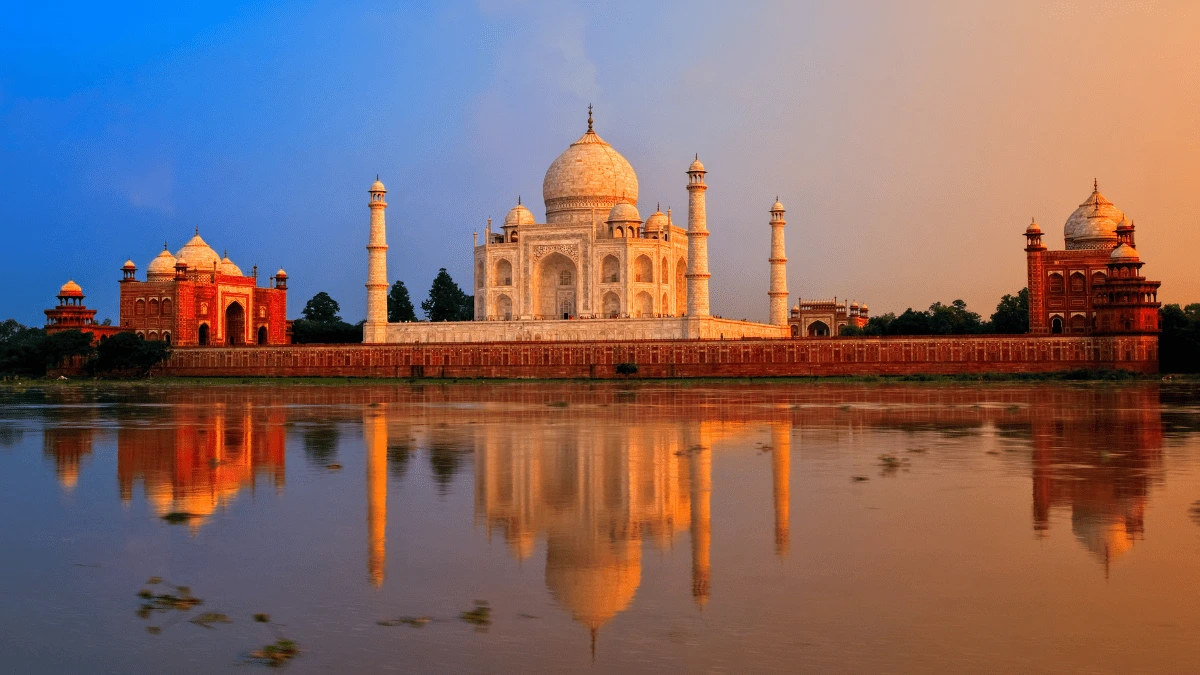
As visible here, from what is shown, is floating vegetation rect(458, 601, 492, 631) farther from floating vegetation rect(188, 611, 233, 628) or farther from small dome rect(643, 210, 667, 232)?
small dome rect(643, 210, 667, 232)

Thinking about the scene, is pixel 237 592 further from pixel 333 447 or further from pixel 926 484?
pixel 333 447

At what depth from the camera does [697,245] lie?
158 feet

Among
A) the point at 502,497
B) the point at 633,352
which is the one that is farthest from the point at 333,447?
the point at 633,352

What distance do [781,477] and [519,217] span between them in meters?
43.7

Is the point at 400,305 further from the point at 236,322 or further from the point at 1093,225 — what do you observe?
the point at 1093,225

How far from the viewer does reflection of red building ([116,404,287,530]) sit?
11.5 metres

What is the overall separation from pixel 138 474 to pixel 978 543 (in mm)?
9034

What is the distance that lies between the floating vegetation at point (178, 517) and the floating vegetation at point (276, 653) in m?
4.20

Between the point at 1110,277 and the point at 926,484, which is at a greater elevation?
the point at 1110,277

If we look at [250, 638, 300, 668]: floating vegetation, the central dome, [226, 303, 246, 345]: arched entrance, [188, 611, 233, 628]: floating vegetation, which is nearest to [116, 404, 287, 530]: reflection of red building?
[188, 611, 233, 628]: floating vegetation

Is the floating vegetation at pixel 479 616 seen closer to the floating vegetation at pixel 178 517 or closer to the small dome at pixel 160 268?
the floating vegetation at pixel 178 517

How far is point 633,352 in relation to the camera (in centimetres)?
4719

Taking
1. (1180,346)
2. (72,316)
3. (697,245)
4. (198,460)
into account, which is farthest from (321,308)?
(198,460)

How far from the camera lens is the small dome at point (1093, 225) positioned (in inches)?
2009
